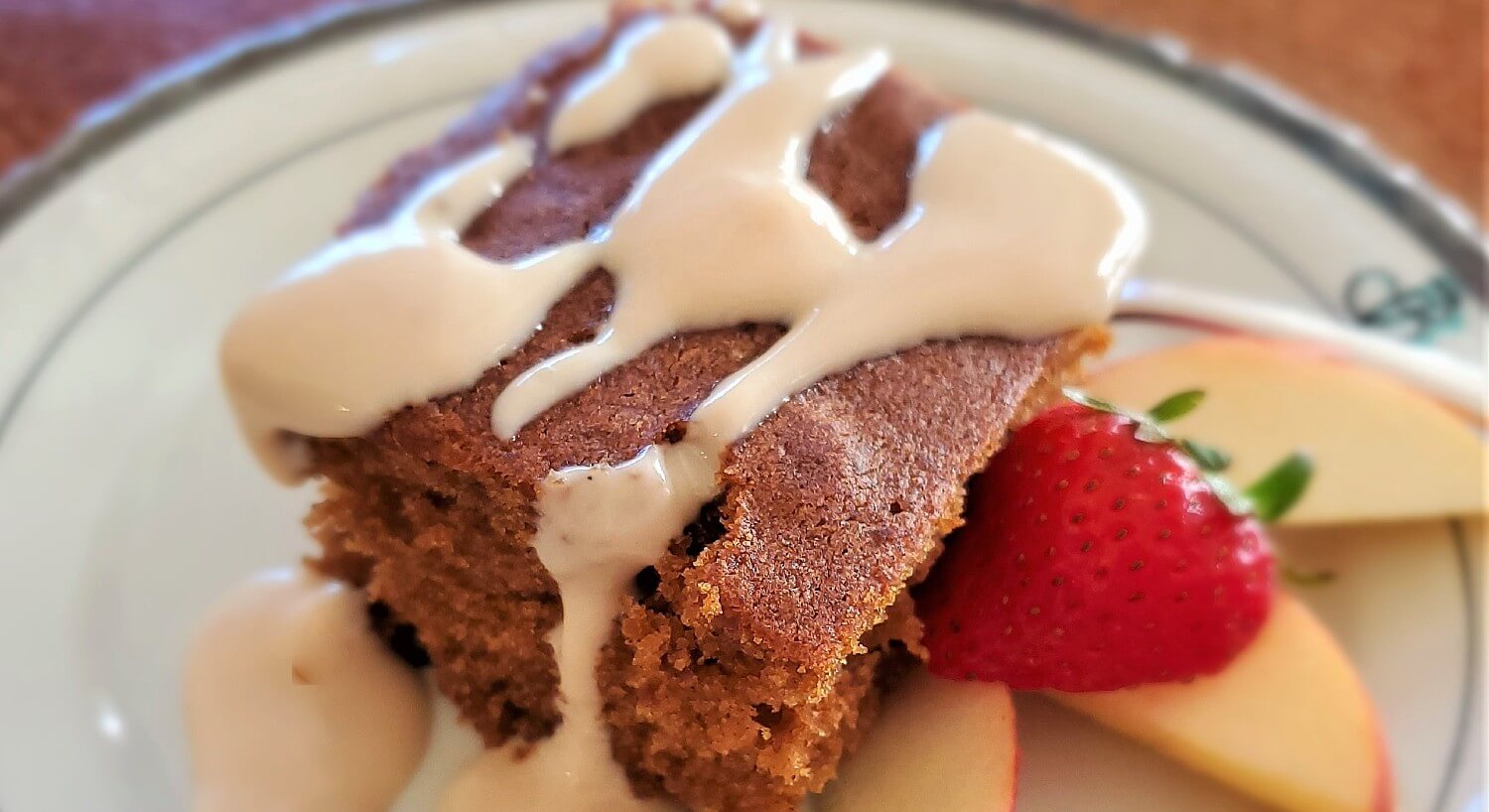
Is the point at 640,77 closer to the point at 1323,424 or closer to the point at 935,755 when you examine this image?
the point at 935,755

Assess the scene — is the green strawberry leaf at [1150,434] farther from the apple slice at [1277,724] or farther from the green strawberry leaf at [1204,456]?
the apple slice at [1277,724]

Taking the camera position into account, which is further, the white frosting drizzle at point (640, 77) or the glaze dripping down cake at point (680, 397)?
the white frosting drizzle at point (640, 77)

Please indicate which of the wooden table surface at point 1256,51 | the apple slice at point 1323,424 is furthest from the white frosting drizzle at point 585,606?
the wooden table surface at point 1256,51

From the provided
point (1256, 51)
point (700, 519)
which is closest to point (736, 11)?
point (700, 519)

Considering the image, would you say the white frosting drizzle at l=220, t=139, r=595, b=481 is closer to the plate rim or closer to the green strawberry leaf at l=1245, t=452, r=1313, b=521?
the plate rim

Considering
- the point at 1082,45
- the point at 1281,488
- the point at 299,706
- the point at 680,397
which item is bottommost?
the point at 299,706
